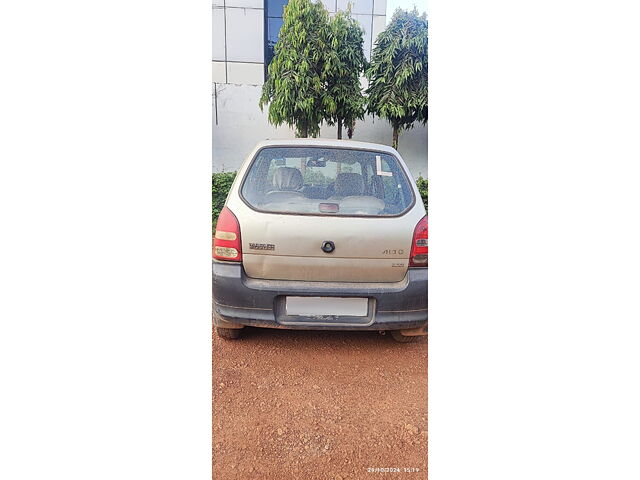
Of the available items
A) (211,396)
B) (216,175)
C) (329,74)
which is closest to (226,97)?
(216,175)

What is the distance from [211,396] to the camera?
1.63 m

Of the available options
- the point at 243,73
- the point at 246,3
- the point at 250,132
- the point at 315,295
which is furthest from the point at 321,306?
the point at 246,3

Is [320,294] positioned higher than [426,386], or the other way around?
[320,294]

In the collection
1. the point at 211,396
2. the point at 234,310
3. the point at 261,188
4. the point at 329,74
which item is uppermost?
the point at 329,74

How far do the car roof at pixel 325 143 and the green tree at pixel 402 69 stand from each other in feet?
0.26

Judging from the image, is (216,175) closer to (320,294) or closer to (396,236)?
(320,294)

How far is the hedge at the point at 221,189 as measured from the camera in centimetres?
165

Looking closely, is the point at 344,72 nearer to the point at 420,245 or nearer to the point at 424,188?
the point at 424,188

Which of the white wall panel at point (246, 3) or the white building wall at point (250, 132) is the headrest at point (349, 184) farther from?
the white wall panel at point (246, 3)

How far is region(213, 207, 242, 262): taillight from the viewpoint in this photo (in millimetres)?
1665

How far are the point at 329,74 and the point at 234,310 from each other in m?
1.23
